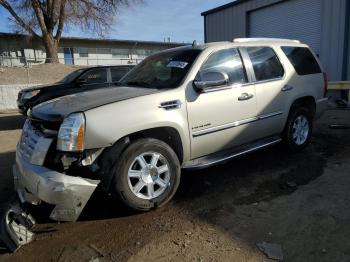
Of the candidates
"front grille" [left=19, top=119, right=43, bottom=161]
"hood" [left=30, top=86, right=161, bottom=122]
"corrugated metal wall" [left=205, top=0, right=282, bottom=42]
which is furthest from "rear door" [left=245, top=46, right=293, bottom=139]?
"corrugated metal wall" [left=205, top=0, right=282, bottom=42]

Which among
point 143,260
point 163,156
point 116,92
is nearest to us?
point 143,260

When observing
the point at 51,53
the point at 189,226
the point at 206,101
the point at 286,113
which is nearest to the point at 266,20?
the point at 286,113

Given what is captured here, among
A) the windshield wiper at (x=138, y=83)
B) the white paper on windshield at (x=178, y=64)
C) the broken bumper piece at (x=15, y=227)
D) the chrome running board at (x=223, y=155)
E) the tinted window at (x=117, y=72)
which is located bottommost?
the broken bumper piece at (x=15, y=227)

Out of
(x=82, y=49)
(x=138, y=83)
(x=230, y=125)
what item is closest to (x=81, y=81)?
(x=138, y=83)

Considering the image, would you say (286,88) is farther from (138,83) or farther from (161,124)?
(161,124)

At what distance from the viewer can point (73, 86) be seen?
948 cm

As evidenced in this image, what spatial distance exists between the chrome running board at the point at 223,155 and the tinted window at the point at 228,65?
89 centimetres

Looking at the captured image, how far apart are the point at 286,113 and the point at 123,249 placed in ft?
10.8

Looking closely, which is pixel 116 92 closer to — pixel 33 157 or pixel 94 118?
pixel 94 118

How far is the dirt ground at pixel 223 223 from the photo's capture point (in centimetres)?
304

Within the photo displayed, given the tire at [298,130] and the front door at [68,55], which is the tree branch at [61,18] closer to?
the front door at [68,55]

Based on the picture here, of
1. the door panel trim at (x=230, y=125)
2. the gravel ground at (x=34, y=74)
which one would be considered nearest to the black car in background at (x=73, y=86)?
the door panel trim at (x=230, y=125)

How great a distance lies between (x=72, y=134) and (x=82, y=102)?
0.57 meters

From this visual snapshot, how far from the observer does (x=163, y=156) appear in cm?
379
